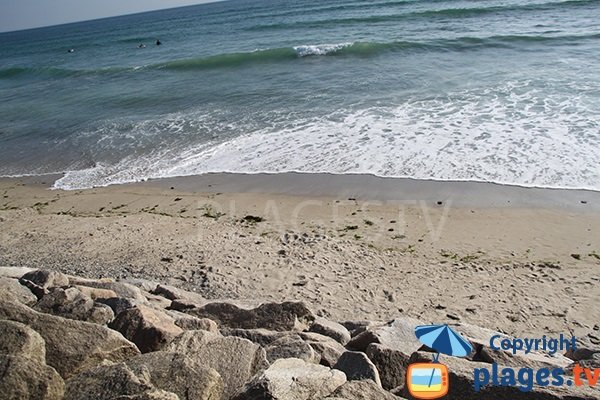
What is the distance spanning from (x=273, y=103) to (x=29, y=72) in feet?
83.2

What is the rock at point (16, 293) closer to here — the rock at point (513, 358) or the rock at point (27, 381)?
the rock at point (27, 381)

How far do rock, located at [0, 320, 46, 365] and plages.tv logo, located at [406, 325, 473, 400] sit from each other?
2.58 metres

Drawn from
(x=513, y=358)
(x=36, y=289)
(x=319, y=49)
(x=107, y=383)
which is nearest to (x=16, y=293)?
(x=36, y=289)

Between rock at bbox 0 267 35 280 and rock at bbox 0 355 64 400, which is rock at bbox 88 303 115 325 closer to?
rock at bbox 0 355 64 400

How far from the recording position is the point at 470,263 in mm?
6387

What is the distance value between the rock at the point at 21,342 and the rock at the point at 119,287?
1693 millimetres

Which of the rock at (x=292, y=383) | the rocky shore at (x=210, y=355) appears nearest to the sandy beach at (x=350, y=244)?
the rocky shore at (x=210, y=355)

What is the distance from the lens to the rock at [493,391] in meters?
2.98

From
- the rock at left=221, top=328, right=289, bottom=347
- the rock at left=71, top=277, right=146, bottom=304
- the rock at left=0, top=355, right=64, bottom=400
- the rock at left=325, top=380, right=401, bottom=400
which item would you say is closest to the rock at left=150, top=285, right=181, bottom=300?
the rock at left=71, top=277, right=146, bottom=304

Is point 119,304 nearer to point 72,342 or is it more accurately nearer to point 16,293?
point 16,293

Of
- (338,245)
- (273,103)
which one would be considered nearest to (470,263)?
(338,245)

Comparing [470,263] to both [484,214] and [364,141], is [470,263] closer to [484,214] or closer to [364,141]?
[484,214]

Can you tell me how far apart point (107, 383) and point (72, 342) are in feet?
2.40

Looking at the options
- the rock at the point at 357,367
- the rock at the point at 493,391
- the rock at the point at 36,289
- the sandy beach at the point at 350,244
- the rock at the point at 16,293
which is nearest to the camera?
the rock at the point at 493,391
